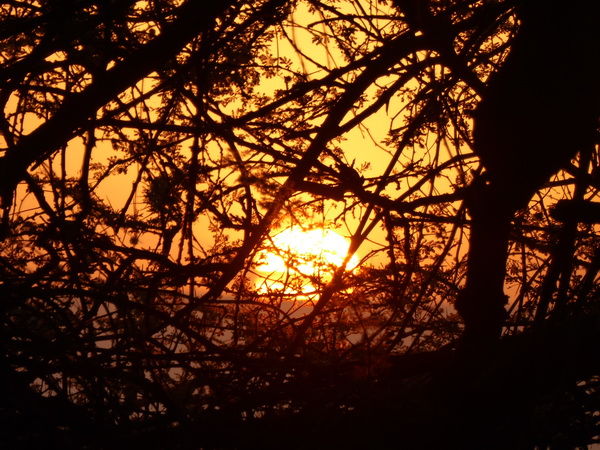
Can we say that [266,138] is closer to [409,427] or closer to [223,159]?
[223,159]

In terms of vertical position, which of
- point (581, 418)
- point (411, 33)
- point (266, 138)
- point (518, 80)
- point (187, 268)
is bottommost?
point (581, 418)

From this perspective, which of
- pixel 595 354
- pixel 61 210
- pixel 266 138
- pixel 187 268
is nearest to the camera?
pixel 595 354

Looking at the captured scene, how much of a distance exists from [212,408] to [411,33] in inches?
85.7

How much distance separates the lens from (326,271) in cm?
341

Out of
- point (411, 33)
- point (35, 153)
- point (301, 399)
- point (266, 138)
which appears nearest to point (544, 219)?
point (411, 33)

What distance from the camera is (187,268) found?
9.37ft

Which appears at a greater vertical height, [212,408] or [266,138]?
[266,138]

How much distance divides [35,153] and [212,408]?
3.50 feet

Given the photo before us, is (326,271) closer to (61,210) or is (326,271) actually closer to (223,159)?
(223,159)

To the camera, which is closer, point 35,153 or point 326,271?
point 35,153

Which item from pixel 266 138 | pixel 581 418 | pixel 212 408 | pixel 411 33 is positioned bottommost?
pixel 581 418

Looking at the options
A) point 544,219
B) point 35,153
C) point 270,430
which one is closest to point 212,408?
point 270,430

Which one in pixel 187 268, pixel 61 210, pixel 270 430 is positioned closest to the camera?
pixel 270 430

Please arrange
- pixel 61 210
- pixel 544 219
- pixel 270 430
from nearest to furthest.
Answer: pixel 270 430 < pixel 61 210 < pixel 544 219
